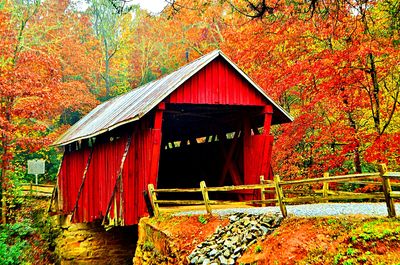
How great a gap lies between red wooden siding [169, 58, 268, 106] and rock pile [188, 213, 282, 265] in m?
4.16

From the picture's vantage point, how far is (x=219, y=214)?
8961 millimetres

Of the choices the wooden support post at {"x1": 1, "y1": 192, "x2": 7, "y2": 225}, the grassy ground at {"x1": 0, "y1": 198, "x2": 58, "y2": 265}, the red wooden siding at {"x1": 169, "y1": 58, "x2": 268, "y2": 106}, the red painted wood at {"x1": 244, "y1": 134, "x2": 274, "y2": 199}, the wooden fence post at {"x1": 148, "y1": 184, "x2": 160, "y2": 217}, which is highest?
the red wooden siding at {"x1": 169, "y1": 58, "x2": 268, "y2": 106}

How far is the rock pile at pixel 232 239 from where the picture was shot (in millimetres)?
7047

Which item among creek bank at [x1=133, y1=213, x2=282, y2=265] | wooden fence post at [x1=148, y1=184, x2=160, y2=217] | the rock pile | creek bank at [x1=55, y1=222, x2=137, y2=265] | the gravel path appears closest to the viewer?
the rock pile

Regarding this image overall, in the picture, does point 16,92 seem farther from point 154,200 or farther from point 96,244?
point 154,200

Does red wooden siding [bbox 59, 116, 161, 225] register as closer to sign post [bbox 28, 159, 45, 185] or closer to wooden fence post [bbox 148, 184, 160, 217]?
wooden fence post [bbox 148, 184, 160, 217]

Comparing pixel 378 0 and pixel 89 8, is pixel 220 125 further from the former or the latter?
pixel 89 8

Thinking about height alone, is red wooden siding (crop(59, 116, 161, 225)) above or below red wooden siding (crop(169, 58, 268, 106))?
below

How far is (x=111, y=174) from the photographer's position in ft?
40.9

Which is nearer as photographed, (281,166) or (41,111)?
(281,166)

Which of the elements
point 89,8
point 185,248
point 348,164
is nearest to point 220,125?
point 348,164

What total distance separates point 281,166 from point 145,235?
7.77 meters

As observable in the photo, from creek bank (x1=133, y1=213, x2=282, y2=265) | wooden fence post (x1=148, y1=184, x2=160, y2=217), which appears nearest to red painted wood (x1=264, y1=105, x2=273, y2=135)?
wooden fence post (x1=148, y1=184, x2=160, y2=217)

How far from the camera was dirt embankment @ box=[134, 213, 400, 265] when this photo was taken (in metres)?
5.46
